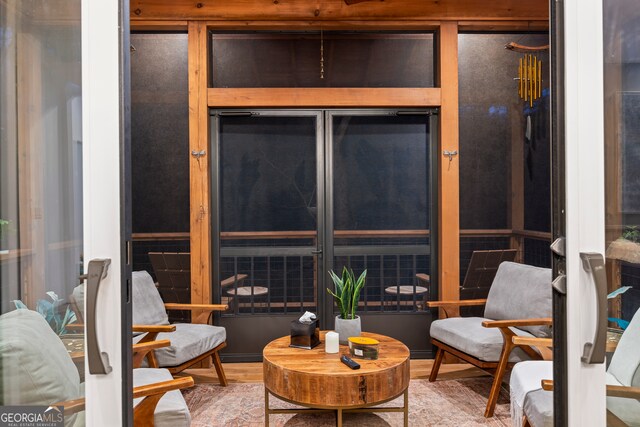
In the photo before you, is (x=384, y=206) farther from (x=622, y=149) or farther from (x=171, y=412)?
(x=622, y=149)

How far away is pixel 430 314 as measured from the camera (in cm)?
391

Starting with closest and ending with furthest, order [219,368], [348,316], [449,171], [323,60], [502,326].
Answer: [502,326], [348,316], [219,368], [449,171], [323,60]

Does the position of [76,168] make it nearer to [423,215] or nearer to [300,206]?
[300,206]

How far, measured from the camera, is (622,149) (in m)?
1.20

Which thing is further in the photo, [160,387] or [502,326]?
[502,326]

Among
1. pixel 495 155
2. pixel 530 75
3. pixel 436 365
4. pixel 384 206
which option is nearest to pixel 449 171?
pixel 495 155

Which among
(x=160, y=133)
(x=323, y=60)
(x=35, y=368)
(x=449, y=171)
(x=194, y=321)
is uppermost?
(x=323, y=60)

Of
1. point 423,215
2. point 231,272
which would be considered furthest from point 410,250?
point 231,272

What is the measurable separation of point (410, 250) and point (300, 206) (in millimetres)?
1041

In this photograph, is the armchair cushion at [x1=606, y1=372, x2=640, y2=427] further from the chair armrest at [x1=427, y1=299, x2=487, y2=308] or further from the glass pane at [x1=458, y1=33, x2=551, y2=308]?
the glass pane at [x1=458, y1=33, x2=551, y2=308]

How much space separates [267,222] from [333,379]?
1876mm

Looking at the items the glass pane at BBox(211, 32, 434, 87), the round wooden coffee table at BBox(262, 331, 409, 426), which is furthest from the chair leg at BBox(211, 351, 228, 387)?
the glass pane at BBox(211, 32, 434, 87)

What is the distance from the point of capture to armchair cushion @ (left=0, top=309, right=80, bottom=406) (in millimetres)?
1158

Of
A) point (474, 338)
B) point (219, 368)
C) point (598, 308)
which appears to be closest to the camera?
point (598, 308)
